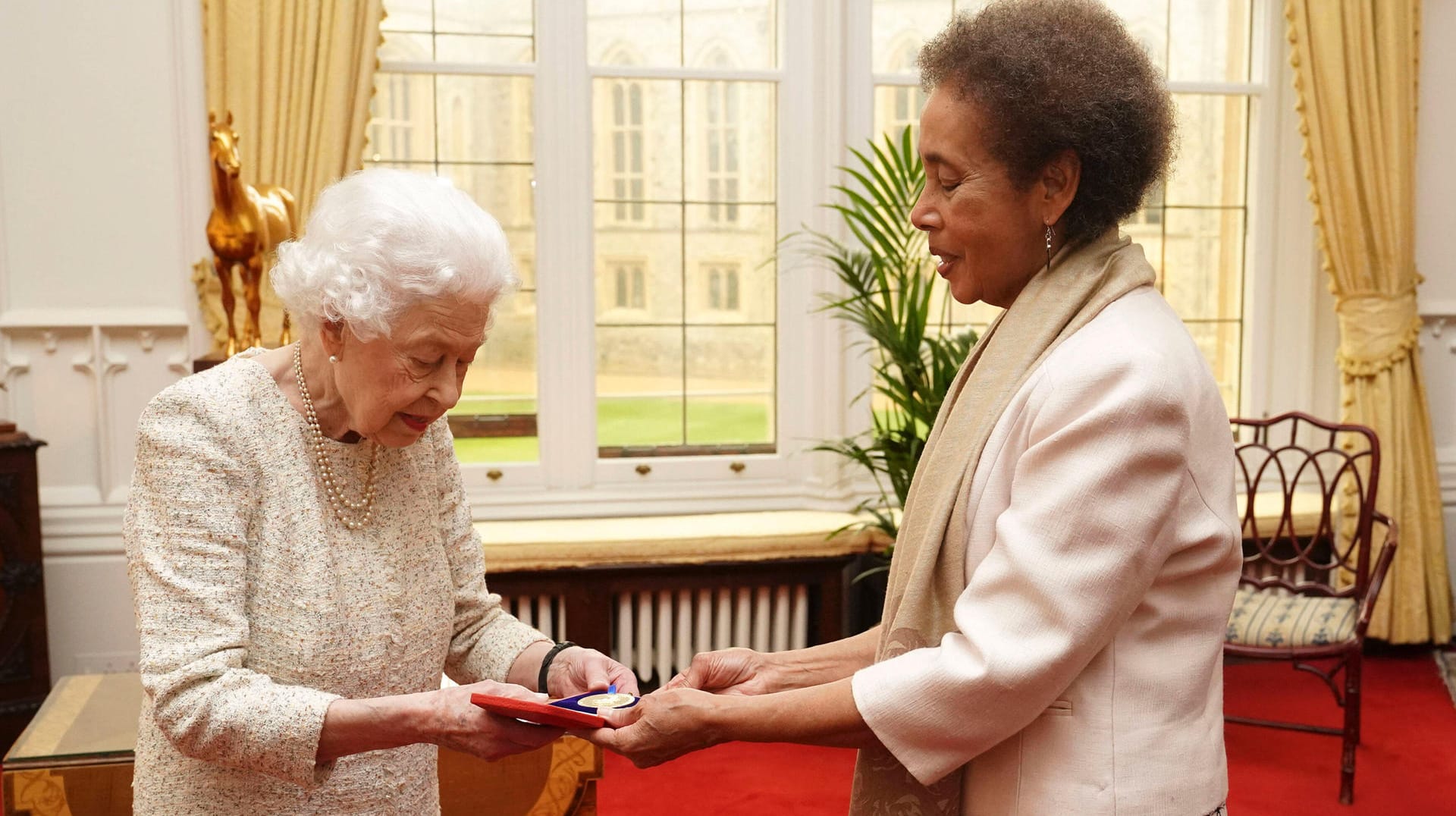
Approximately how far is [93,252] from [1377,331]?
15.7ft

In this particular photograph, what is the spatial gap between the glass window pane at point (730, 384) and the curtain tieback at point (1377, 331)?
2301 mm

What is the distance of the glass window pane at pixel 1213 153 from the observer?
5.25 meters

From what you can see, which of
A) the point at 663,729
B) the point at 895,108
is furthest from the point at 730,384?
the point at 663,729

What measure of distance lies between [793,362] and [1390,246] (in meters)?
2.38

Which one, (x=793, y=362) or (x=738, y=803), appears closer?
(x=738, y=803)

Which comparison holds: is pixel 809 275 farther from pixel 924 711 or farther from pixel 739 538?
pixel 924 711

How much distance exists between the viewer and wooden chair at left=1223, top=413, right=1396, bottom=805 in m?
3.81

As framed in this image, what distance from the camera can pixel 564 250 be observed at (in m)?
4.77

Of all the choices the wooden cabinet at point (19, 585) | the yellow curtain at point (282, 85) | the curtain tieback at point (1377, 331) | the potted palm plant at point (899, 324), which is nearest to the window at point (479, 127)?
the yellow curtain at point (282, 85)

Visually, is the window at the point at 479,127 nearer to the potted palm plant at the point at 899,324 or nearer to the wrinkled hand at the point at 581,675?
the potted palm plant at the point at 899,324

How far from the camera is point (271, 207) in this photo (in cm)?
378

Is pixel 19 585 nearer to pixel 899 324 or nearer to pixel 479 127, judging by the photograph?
pixel 479 127

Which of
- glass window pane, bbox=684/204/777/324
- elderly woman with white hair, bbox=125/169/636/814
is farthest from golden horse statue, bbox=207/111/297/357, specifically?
elderly woman with white hair, bbox=125/169/636/814

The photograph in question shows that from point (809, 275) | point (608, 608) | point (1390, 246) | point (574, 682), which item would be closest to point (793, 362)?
point (809, 275)
